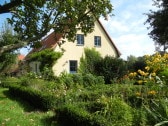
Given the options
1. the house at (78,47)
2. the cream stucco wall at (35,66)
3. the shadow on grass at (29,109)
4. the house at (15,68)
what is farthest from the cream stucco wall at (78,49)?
the shadow on grass at (29,109)

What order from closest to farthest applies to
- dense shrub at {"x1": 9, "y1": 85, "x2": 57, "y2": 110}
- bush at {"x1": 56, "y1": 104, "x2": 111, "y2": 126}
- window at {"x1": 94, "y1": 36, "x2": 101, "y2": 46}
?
bush at {"x1": 56, "y1": 104, "x2": 111, "y2": 126} → dense shrub at {"x1": 9, "y1": 85, "x2": 57, "y2": 110} → window at {"x1": 94, "y1": 36, "x2": 101, "y2": 46}

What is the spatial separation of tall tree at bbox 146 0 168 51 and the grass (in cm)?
2326

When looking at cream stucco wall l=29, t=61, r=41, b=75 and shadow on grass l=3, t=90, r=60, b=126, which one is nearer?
shadow on grass l=3, t=90, r=60, b=126

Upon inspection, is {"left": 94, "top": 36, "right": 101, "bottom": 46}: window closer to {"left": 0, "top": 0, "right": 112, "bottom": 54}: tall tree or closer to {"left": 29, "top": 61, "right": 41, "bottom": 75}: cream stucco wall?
{"left": 29, "top": 61, "right": 41, "bottom": 75}: cream stucco wall

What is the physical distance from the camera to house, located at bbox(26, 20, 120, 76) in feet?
132

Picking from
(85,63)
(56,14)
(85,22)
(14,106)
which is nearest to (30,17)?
(56,14)

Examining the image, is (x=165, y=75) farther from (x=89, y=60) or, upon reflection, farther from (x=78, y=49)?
(x=78, y=49)

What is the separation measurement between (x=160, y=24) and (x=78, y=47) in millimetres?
9501

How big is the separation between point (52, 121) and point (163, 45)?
29.4 metres

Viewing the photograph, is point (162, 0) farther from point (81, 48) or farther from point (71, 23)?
point (71, 23)

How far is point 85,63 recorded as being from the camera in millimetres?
40156

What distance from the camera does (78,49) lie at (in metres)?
41.5

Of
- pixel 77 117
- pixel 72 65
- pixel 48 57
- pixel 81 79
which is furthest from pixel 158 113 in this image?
pixel 72 65

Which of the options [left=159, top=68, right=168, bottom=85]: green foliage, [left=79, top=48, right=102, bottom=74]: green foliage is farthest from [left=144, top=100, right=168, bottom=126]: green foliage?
[left=79, top=48, right=102, bottom=74]: green foliage
